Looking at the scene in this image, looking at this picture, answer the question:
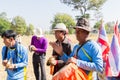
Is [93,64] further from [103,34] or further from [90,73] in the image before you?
[103,34]

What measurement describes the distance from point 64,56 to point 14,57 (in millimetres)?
1153

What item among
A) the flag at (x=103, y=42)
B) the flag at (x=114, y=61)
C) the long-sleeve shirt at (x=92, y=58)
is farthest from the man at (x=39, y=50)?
the long-sleeve shirt at (x=92, y=58)

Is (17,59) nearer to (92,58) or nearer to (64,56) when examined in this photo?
(64,56)

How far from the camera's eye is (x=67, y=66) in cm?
406

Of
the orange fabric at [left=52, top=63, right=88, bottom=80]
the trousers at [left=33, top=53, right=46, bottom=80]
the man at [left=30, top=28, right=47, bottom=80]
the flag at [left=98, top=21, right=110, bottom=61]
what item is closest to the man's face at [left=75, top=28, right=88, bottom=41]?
the orange fabric at [left=52, top=63, right=88, bottom=80]

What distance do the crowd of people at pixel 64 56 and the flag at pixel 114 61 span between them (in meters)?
0.21

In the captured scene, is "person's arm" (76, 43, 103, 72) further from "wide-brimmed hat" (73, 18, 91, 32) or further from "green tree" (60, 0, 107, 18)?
"green tree" (60, 0, 107, 18)

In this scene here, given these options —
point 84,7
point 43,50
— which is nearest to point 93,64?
point 43,50

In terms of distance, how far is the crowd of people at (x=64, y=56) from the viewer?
402 centimetres

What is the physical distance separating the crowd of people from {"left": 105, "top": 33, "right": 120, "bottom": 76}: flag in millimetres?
205

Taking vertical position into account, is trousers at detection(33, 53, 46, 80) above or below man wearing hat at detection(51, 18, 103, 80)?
below

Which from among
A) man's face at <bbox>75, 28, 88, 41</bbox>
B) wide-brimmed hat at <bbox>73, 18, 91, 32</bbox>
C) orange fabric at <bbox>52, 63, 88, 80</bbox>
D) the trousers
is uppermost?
wide-brimmed hat at <bbox>73, 18, 91, 32</bbox>

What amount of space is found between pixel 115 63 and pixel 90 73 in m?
0.41

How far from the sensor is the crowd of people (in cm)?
402
